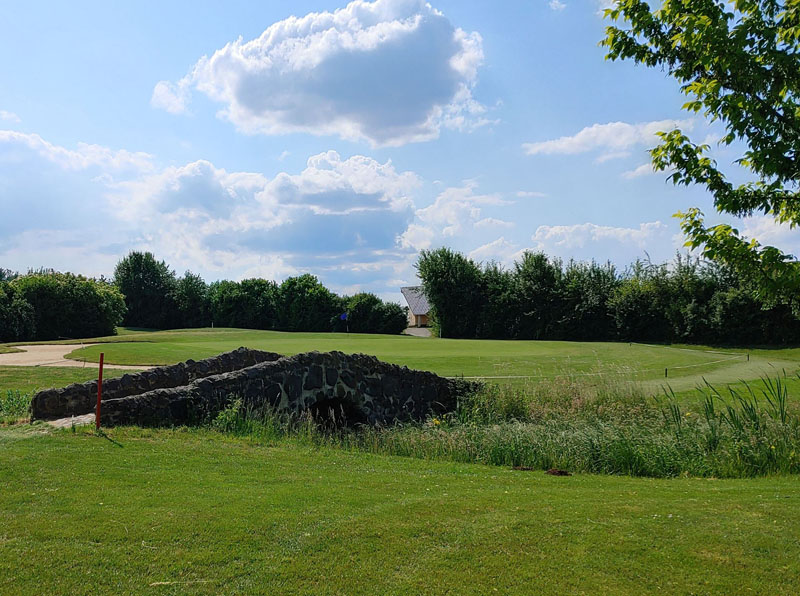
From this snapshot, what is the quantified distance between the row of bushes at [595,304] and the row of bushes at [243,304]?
7195 millimetres

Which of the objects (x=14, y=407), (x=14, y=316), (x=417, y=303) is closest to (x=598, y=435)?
(x=14, y=407)

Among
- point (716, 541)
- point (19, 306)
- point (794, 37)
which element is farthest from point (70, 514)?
point (19, 306)

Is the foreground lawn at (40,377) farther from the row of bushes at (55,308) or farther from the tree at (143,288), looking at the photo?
the tree at (143,288)

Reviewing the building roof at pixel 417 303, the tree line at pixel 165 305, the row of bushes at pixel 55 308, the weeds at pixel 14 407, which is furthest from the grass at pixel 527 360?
the building roof at pixel 417 303

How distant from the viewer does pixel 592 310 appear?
44.9m

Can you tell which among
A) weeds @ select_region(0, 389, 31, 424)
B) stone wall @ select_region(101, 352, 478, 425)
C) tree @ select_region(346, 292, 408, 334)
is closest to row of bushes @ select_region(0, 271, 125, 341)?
tree @ select_region(346, 292, 408, 334)

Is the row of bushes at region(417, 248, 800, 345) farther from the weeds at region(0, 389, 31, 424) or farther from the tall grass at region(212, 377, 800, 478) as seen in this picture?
the weeds at region(0, 389, 31, 424)

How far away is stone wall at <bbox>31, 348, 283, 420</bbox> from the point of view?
37.5ft

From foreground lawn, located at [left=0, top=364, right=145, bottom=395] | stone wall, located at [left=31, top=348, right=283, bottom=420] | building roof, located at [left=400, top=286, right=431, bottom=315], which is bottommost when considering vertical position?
foreground lawn, located at [left=0, top=364, right=145, bottom=395]

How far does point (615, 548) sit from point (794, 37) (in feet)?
20.6

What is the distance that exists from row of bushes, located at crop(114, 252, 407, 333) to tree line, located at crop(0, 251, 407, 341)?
0.09 m

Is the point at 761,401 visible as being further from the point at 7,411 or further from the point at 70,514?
the point at 7,411

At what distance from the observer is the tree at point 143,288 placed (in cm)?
6544

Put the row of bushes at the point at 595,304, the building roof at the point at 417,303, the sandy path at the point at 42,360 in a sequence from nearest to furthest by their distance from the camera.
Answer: the sandy path at the point at 42,360 → the row of bushes at the point at 595,304 → the building roof at the point at 417,303
